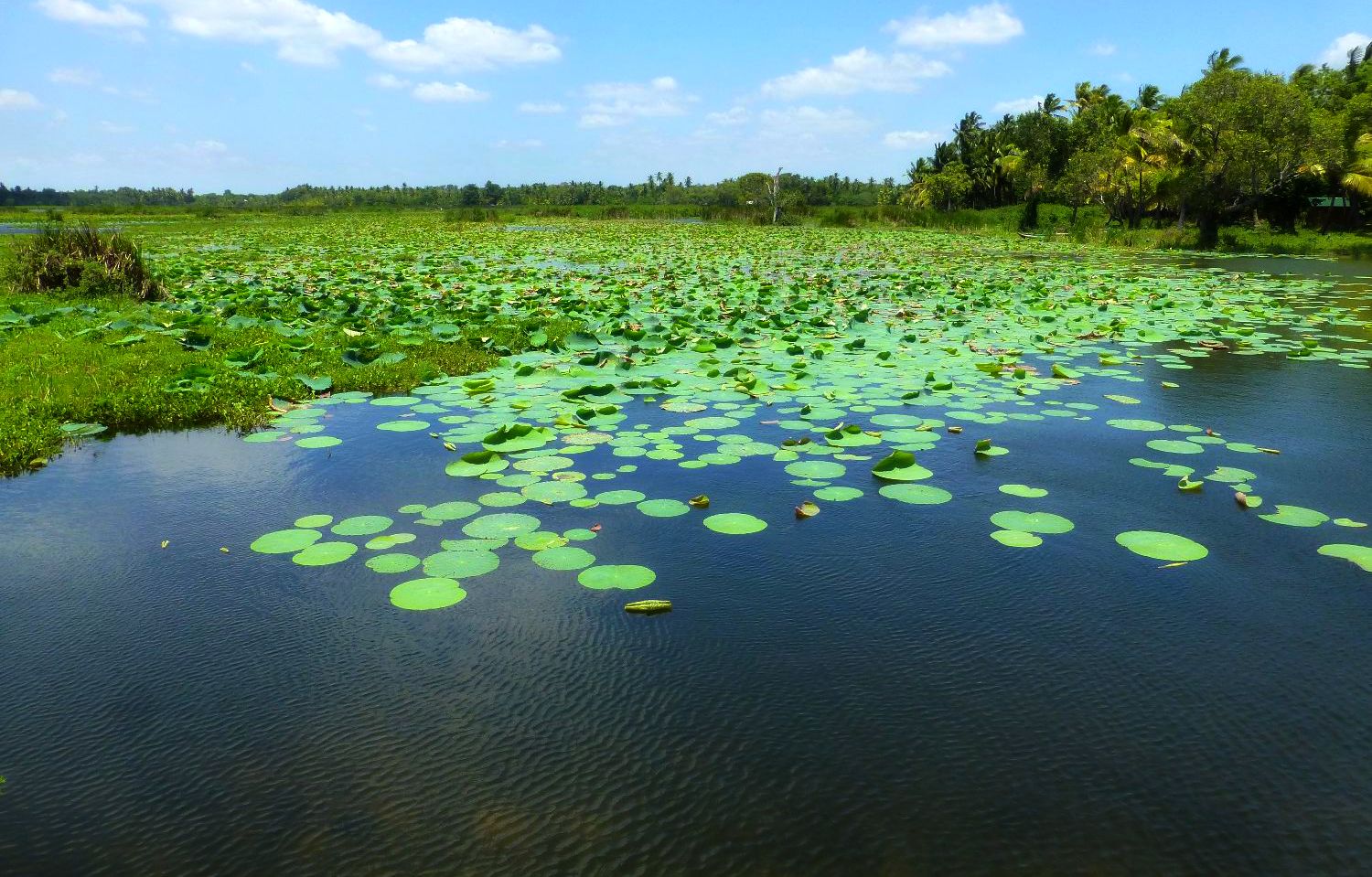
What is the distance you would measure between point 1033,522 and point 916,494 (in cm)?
50

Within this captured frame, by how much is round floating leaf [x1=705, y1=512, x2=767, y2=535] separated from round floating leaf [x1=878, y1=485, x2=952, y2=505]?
67 cm

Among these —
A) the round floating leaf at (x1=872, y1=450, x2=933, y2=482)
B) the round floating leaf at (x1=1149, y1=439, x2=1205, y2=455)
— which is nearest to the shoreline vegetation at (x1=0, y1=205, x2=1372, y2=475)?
the round floating leaf at (x1=872, y1=450, x2=933, y2=482)

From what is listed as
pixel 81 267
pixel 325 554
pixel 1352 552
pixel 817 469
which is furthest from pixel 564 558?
pixel 81 267

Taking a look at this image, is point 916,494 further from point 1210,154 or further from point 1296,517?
point 1210,154

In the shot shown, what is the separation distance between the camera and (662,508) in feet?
11.4

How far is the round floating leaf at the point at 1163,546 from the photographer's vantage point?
2990 mm

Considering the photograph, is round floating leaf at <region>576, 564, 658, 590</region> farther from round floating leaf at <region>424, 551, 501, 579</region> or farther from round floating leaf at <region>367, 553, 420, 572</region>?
round floating leaf at <region>367, 553, 420, 572</region>

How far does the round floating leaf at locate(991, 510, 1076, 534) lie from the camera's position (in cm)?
324

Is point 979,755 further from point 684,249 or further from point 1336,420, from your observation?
point 684,249

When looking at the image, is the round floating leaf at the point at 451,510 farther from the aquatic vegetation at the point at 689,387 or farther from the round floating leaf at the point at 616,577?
the round floating leaf at the point at 616,577

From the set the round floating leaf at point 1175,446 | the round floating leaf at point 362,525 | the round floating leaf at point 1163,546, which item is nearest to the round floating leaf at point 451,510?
the round floating leaf at point 362,525

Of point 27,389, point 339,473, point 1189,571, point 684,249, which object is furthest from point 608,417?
point 684,249

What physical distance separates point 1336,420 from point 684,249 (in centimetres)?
1706

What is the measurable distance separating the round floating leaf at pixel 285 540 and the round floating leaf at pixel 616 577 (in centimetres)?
112
